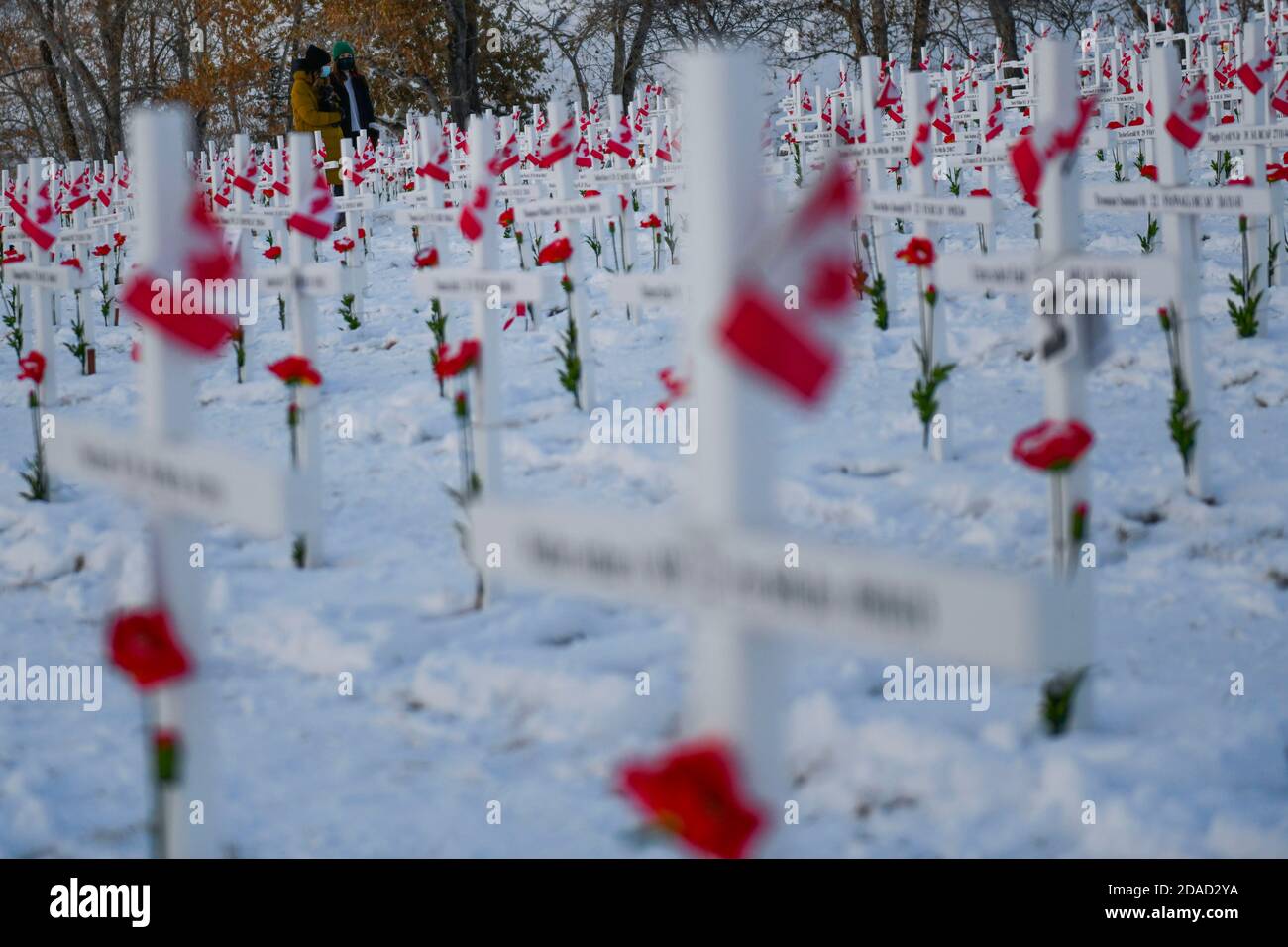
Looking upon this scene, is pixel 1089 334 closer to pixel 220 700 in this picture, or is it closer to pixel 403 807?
pixel 403 807

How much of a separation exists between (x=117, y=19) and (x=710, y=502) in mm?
29050

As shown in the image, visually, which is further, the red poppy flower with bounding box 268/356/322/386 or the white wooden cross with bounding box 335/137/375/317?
the white wooden cross with bounding box 335/137/375/317

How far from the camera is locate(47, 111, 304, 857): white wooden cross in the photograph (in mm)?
2105

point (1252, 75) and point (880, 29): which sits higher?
point (880, 29)

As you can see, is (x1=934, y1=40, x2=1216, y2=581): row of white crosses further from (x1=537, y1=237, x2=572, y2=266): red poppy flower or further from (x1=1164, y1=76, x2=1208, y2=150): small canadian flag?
(x1=537, y1=237, x2=572, y2=266): red poppy flower

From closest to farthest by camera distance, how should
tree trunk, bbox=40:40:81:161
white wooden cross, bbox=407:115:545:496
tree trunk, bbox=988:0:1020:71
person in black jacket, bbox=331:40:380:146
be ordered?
white wooden cross, bbox=407:115:545:496 < person in black jacket, bbox=331:40:380:146 < tree trunk, bbox=988:0:1020:71 < tree trunk, bbox=40:40:81:161

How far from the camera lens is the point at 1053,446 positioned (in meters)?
3.07

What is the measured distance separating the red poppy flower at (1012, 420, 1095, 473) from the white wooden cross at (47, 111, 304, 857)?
1.72 m

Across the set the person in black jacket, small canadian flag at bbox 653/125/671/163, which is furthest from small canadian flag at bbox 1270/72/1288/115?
the person in black jacket

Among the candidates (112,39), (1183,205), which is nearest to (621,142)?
(1183,205)

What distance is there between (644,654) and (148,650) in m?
1.82

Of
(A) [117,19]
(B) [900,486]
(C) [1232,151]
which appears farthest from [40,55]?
(B) [900,486]

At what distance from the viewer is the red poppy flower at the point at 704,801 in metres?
1.58

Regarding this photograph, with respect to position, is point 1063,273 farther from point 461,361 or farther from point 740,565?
point 740,565
